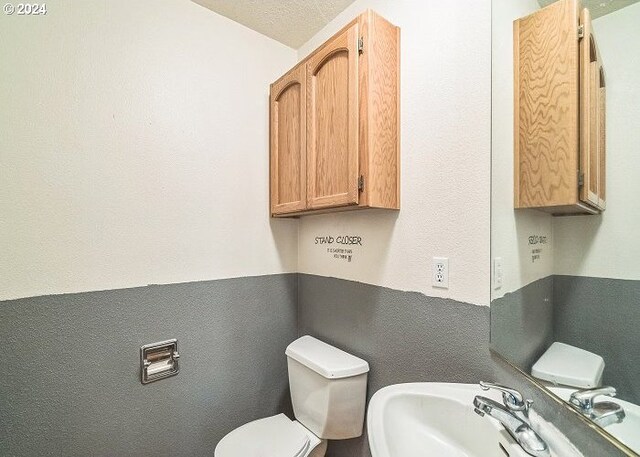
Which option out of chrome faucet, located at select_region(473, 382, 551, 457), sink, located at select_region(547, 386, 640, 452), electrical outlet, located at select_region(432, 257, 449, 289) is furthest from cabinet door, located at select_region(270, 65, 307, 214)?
sink, located at select_region(547, 386, 640, 452)

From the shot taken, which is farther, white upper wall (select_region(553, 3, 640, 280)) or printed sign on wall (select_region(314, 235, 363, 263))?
Result: printed sign on wall (select_region(314, 235, 363, 263))

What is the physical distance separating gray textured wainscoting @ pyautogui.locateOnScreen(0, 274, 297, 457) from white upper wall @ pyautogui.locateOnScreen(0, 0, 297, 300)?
0.09 meters

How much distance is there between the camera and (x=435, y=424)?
2.86 ft

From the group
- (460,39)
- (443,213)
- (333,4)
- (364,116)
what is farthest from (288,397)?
(333,4)

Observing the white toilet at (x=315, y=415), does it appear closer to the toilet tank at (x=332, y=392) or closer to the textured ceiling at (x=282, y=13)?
the toilet tank at (x=332, y=392)

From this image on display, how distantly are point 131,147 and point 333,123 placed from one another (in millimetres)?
863

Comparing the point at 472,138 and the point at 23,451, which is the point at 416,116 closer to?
the point at 472,138

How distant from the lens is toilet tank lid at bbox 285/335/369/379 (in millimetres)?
1204

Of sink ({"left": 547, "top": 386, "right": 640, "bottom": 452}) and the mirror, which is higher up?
the mirror

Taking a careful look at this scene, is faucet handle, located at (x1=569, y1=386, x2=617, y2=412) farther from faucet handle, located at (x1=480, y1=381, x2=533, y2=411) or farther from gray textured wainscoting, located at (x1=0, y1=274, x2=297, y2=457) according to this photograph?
gray textured wainscoting, located at (x1=0, y1=274, x2=297, y2=457)

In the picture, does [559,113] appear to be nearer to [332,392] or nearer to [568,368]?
[568,368]

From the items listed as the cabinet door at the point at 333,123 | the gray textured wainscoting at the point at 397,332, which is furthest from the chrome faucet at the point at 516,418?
the cabinet door at the point at 333,123

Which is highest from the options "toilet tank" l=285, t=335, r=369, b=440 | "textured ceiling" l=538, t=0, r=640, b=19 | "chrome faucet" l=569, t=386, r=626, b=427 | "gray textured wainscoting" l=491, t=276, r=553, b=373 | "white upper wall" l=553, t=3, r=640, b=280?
"textured ceiling" l=538, t=0, r=640, b=19

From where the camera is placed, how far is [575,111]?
2.30 feet
